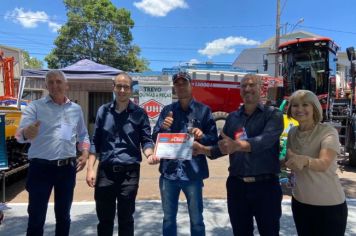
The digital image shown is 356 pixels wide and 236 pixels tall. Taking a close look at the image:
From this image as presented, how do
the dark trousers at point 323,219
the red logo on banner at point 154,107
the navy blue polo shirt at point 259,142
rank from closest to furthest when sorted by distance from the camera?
the dark trousers at point 323,219
the navy blue polo shirt at point 259,142
the red logo on banner at point 154,107

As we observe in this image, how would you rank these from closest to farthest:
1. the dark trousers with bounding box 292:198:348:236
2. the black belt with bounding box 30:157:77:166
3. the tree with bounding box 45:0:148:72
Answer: the dark trousers with bounding box 292:198:348:236, the black belt with bounding box 30:157:77:166, the tree with bounding box 45:0:148:72

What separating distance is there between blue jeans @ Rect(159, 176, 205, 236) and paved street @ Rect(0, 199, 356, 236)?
1.15 metres

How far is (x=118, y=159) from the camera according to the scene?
3.43 meters

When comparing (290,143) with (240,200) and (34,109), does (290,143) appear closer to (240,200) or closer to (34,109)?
(240,200)

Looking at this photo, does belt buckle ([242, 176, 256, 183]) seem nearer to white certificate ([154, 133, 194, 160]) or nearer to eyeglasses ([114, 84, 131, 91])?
white certificate ([154, 133, 194, 160])

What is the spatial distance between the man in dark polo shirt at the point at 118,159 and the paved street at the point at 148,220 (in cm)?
116

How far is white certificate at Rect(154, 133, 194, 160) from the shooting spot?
3.31 meters

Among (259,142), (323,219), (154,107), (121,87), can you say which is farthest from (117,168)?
(154,107)

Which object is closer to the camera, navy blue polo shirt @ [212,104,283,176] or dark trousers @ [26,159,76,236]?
navy blue polo shirt @ [212,104,283,176]

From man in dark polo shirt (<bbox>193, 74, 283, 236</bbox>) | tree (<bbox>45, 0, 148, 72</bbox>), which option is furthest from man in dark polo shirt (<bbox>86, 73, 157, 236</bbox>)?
tree (<bbox>45, 0, 148, 72</bbox>)

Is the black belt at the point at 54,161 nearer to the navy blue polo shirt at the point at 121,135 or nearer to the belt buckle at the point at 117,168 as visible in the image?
the navy blue polo shirt at the point at 121,135

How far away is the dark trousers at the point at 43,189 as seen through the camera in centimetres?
341

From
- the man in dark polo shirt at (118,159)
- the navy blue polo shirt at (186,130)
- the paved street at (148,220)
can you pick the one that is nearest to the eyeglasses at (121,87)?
the man in dark polo shirt at (118,159)

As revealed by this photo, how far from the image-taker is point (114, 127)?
3502 mm
